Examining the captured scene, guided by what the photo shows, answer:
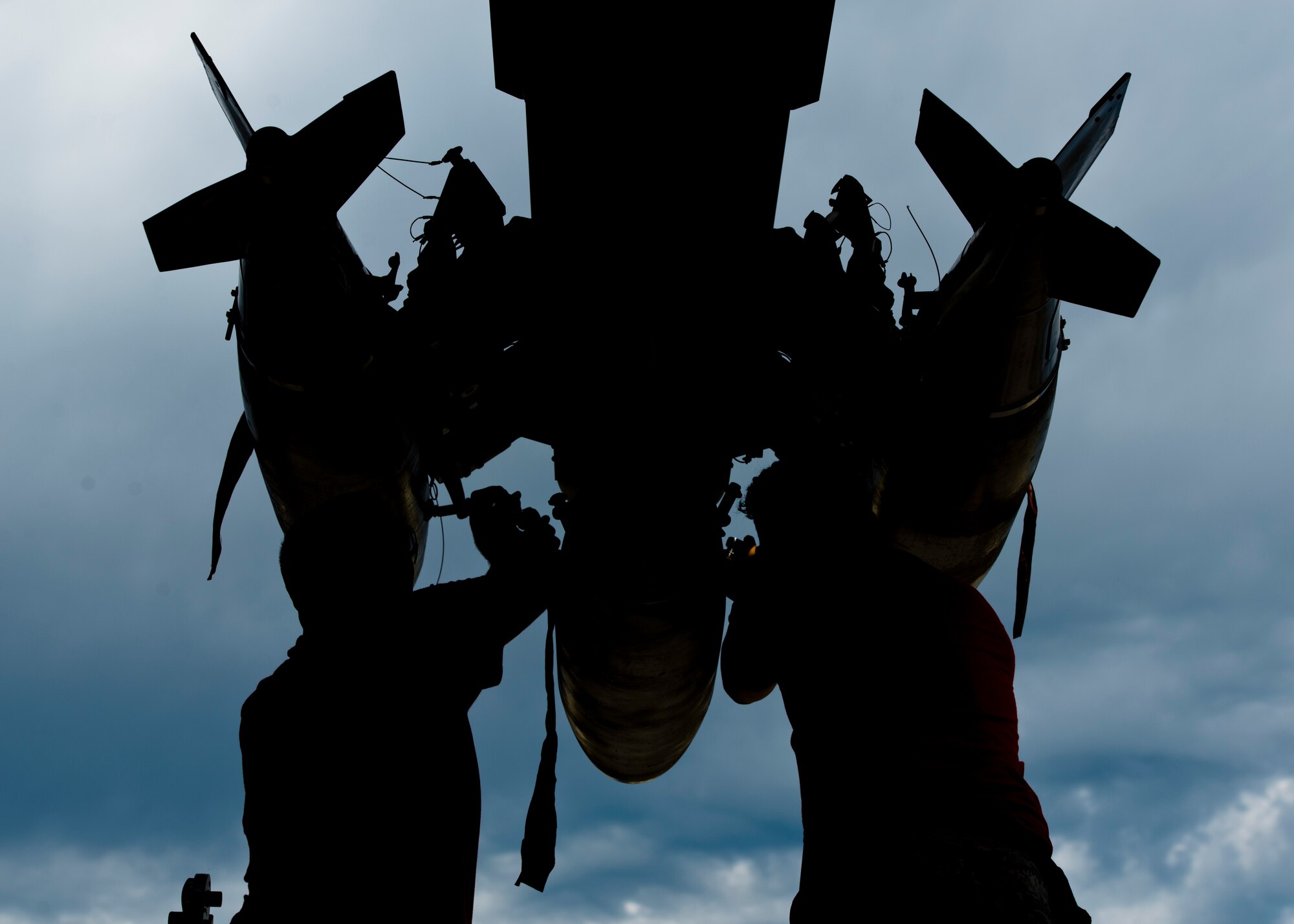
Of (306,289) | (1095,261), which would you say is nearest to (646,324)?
(306,289)

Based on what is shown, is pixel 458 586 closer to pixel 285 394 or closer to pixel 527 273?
pixel 285 394

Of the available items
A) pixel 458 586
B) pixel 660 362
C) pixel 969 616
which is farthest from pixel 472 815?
pixel 660 362

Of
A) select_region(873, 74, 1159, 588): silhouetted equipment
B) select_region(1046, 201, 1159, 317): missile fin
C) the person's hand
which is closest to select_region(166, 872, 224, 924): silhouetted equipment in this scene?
the person's hand

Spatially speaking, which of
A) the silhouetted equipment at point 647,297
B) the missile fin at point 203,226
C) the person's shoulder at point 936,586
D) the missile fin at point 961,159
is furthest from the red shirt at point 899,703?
the missile fin at point 203,226

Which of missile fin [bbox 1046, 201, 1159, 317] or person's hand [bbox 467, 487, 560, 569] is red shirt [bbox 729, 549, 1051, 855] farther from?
missile fin [bbox 1046, 201, 1159, 317]

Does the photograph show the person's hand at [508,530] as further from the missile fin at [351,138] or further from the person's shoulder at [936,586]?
the person's shoulder at [936,586]

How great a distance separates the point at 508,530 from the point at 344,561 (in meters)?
1.63

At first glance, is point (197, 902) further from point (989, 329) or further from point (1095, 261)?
point (1095, 261)

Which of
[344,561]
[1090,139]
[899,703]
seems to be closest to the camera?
[899,703]

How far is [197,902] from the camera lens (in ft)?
13.6

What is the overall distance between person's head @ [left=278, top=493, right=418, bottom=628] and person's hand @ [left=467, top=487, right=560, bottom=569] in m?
1.22

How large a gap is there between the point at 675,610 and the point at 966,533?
2.26m

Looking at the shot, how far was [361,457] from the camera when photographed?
222 inches

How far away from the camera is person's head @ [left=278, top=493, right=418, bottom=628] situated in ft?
13.2
